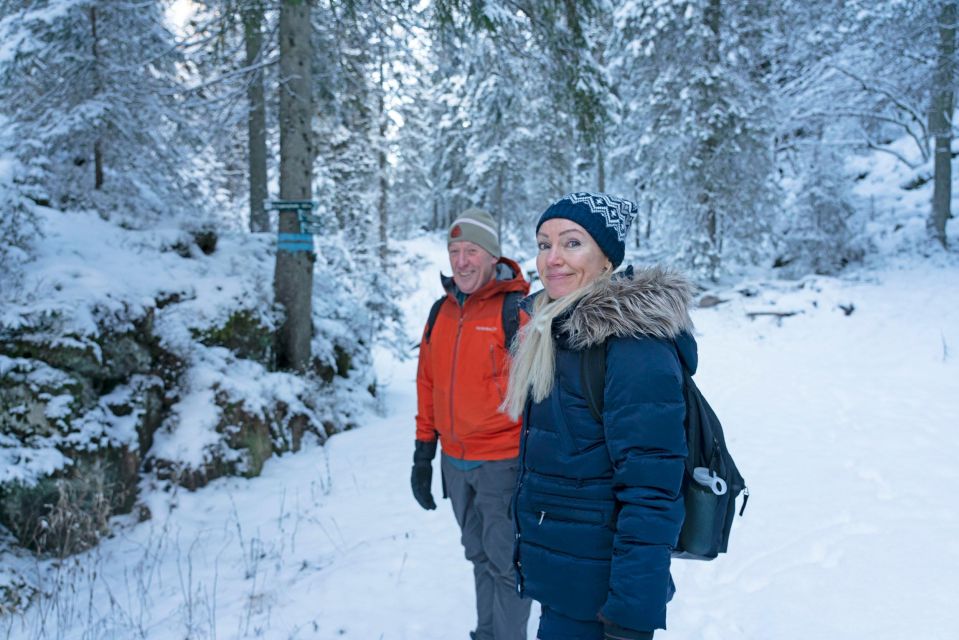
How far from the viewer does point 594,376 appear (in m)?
1.83

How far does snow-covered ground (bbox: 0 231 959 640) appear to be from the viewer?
138 inches

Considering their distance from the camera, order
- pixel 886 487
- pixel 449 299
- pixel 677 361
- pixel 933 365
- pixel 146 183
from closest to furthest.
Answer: pixel 677 361 < pixel 449 299 < pixel 886 487 < pixel 933 365 < pixel 146 183

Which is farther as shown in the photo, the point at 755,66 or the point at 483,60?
the point at 755,66

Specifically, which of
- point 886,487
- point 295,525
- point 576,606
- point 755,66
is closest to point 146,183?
point 295,525

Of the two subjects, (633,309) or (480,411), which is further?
(480,411)

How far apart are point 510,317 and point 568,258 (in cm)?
99

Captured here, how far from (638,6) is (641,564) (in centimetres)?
1681

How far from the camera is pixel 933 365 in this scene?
8.39 metres

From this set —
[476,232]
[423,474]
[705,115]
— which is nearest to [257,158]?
[476,232]

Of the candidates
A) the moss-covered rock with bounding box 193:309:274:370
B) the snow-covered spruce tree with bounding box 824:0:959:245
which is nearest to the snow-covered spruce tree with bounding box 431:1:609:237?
the moss-covered rock with bounding box 193:309:274:370

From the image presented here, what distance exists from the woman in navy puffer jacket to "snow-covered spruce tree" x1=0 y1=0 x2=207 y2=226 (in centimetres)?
709

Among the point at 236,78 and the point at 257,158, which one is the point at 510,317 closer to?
the point at 236,78

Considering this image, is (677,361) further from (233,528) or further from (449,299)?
(233,528)

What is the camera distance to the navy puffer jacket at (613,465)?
63.3 inches
